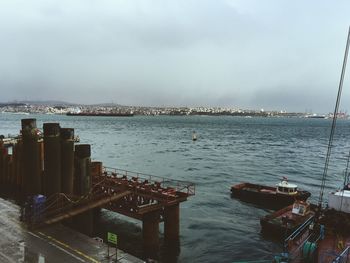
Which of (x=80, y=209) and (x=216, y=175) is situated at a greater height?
(x=80, y=209)

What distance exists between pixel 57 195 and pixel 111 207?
12.6ft

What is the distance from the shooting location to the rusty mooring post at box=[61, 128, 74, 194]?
20.6m

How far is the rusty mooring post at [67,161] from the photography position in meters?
20.6

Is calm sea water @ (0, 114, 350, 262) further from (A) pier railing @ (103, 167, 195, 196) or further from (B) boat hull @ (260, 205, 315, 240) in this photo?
(A) pier railing @ (103, 167, 195, 196)

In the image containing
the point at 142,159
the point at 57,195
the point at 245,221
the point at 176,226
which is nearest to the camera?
the point at 57,195

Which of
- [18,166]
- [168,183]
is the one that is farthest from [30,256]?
[168,183]

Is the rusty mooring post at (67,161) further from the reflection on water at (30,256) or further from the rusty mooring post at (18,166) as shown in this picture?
the rusty mooring post at (18,166)

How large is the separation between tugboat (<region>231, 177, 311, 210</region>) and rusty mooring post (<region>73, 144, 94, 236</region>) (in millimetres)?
23590

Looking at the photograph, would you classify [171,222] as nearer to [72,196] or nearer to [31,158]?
[72,196]

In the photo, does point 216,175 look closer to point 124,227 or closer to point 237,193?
point 237,193

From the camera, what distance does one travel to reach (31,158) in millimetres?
21719

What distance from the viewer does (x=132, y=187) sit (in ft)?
77.2

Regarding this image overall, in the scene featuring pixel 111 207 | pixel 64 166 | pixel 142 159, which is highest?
pixel 64 166

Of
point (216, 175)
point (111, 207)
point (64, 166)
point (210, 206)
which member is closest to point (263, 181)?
point (216, 175)
